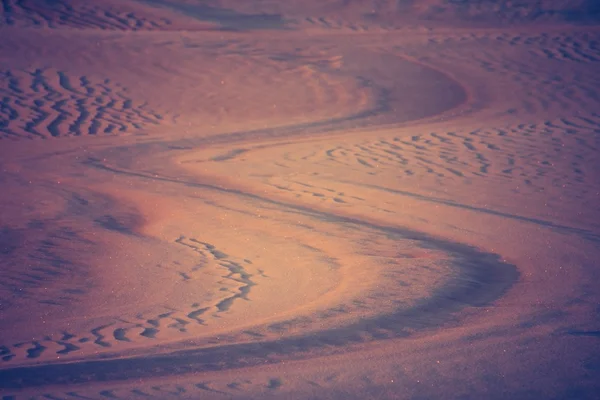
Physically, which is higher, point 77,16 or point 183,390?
point 77,16

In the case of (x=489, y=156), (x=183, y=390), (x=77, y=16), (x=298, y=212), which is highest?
(x=77, y=16)

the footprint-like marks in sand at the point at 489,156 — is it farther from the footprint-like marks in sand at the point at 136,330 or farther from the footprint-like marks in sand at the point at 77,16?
the footprint-like marks in sand at the point at 77,16

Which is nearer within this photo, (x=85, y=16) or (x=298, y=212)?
(x=298, y=212)

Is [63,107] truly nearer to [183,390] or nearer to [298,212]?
[298,212]

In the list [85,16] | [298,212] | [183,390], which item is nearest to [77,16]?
[85,16]

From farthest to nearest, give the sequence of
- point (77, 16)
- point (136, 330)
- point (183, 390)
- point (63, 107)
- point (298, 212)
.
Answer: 1. point (77, 16)
2. point (63, 107)
3. point (298, 212)
4. point (136, 330)
5. point (183, 390)

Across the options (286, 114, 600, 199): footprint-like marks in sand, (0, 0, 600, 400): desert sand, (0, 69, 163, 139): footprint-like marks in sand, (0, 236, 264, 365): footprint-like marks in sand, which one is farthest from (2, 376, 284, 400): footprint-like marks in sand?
(0, 69, 163, 139): footprint-like marks in sand
